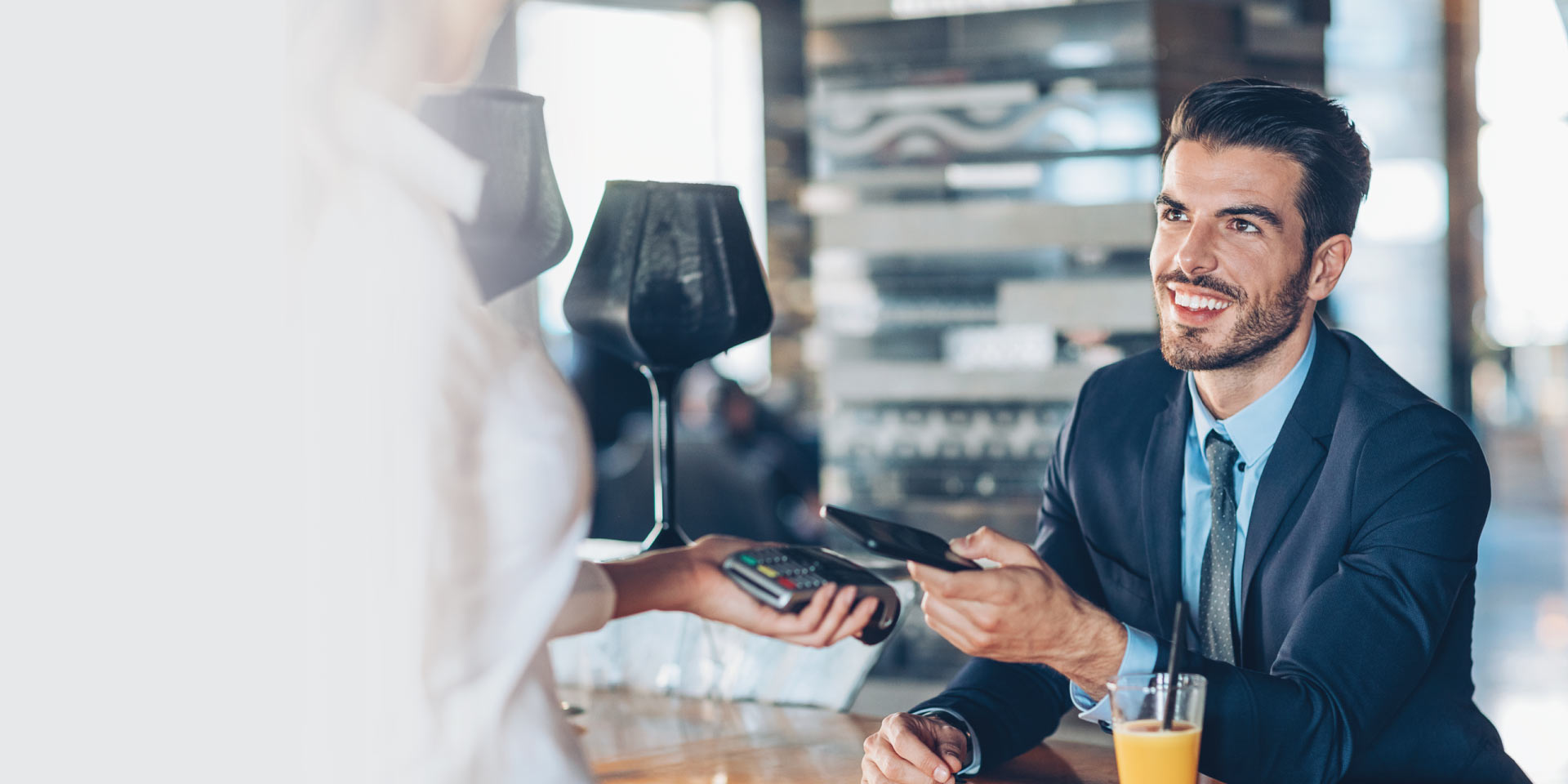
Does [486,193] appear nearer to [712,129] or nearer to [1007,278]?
[1007,278]

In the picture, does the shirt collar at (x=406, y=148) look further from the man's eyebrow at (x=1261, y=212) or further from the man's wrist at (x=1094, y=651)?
the man's eyebrow at (x=1261, y=212)

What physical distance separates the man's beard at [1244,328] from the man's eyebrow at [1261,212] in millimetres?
65

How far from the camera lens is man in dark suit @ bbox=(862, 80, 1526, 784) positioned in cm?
127

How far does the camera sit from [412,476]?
72 cm

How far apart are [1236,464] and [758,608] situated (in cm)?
69

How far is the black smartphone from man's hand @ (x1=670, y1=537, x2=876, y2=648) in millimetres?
88

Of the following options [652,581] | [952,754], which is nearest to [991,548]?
[952,754]

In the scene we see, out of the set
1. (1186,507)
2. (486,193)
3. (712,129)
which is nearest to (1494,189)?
A: (712,129)

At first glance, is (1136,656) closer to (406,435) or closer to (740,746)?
(740,746)

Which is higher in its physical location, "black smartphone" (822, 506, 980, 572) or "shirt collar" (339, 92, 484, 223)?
"shirt collar" (339, 92, 484, 223)

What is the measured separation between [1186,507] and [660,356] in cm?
65

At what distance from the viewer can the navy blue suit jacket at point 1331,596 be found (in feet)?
4.27

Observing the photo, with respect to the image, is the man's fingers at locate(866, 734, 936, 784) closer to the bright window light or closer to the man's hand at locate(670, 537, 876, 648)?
the man's hand at locate(670, 537, 876, 648)

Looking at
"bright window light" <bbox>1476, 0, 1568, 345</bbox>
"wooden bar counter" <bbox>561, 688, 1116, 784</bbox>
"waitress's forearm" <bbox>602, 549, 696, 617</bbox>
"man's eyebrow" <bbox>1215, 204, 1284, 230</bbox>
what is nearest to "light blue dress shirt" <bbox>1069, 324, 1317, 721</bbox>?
"man's eyebrow" <bbox>1215, 204, 1284, 230</bbox>
